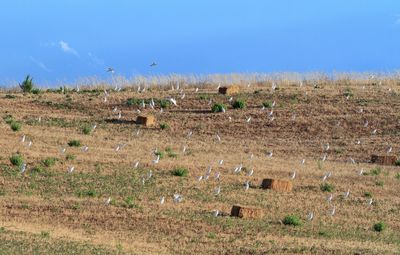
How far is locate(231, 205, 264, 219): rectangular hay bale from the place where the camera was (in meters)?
34.2

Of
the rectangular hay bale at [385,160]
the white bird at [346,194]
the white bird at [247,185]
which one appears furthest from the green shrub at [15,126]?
the white bird at [346,194]

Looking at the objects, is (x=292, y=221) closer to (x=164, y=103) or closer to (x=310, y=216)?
(x=310, y=216)

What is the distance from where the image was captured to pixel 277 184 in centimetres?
3950

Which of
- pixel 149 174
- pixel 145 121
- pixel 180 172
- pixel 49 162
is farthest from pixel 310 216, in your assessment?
pixel 145 121

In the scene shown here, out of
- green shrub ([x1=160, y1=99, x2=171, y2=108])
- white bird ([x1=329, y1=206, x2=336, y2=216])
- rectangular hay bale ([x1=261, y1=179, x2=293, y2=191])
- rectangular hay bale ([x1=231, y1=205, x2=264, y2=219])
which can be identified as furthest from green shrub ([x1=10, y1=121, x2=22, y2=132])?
rectangular hay bale ([x1=231, y1=205, x2=264, y2=219])

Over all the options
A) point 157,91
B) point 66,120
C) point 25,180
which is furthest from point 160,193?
point 157,91

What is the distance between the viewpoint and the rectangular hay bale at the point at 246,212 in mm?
34250

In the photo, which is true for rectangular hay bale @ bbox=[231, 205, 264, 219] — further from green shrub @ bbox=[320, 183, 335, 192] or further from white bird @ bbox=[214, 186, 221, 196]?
green shrub @ bbox=[320, 183, 335, 192]

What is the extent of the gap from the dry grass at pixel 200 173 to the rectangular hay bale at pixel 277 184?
48 centimetres

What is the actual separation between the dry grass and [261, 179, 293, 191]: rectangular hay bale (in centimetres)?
48

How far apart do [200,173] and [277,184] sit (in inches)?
125

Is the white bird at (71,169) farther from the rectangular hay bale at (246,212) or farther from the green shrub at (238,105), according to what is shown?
the green shrub at (238,105)

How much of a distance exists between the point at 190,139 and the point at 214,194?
1279 centimetres

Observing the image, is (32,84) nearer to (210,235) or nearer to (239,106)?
(239,106)
